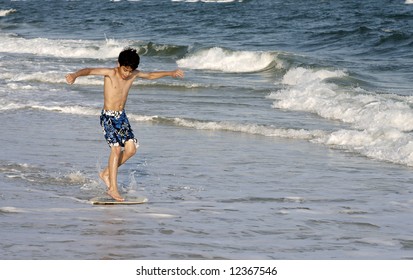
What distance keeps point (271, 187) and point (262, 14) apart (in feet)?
106

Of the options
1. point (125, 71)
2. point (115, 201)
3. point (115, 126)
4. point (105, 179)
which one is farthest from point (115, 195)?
point (125, 71)

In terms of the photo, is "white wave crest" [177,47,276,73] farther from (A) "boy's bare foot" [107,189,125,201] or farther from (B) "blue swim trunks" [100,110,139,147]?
(A) "boy's bare foot" [107,189,125,201]

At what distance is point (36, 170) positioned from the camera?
993 centimetres

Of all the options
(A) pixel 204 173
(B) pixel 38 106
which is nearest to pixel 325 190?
(A) pixel 204 173

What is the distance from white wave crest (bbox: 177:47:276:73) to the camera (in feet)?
79.5

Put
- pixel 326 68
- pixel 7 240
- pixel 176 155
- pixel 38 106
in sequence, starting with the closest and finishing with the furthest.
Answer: pixel 7 240, pixel 176 155, pixel 38 106, pixel 326 68

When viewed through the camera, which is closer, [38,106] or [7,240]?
[7,240]

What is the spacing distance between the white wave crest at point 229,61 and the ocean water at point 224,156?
0.20 feet

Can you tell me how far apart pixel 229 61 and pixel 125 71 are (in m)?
16.6

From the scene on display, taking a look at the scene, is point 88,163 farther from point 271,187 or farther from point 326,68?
point 326,68

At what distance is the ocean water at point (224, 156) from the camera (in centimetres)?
Result: 702

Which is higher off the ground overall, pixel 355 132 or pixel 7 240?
pixel 7 240
